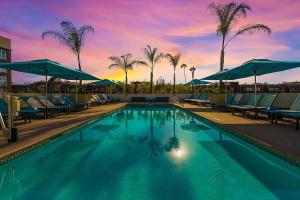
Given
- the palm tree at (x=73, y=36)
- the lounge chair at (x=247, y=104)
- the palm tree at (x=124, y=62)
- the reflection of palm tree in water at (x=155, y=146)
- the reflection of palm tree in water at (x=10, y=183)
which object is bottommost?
the reflection of palm tree in water at (x=10, y=183)

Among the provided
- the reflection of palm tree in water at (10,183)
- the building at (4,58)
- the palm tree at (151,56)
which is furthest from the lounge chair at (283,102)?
the building at (4,58)

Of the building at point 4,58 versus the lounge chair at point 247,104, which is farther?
the building at point 4,58

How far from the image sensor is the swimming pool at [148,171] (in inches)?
193

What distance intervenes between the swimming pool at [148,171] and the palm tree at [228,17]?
17.3 metres

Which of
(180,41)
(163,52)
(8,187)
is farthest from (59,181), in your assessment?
(163,52)

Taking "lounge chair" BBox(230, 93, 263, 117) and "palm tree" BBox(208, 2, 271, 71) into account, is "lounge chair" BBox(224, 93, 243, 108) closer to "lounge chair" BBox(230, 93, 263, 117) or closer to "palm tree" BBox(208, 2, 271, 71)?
"lounge chair" BBox(230, 93, 263, 117)

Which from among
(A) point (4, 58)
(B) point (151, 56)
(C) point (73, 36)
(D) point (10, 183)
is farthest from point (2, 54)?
(D) point (10, 183)

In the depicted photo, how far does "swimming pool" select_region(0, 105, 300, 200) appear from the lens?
4.91 metres

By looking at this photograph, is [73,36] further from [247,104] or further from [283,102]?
[283,102]

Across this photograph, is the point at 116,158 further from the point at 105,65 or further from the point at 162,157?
the point at 105,65

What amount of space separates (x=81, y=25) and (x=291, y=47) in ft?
53.1

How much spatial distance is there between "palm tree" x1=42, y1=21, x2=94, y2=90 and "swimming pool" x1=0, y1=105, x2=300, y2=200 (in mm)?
20301

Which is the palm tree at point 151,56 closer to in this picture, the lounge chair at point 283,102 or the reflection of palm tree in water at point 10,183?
the lounge chair at point 283,102

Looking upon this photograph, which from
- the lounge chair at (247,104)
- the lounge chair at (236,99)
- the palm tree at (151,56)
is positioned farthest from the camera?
the palm tree at (151,56)
